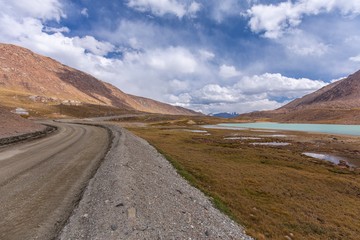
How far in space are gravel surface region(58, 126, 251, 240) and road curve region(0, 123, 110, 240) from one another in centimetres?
114

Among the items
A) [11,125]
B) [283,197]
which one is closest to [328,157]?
[283,197]

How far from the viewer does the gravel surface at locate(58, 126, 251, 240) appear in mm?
11016

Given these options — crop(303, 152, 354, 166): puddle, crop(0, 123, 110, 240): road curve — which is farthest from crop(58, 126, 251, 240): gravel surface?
crop(303, 152, 354, 166): puddle

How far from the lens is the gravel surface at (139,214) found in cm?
1102

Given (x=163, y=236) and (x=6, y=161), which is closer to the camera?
(x=163, y=236)

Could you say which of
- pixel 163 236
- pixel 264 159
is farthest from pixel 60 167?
pixel 264 159

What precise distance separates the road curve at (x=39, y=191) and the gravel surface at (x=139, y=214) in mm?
1137

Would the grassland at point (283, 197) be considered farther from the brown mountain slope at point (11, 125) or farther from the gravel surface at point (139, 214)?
the brown mountain slope at point (11, 125)

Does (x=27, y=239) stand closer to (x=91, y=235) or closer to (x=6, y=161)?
(x=91, y=235)

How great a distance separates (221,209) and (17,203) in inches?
513

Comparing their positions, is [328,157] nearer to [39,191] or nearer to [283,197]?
[283,197]

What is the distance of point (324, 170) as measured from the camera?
4009cm

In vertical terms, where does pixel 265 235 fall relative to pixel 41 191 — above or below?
below

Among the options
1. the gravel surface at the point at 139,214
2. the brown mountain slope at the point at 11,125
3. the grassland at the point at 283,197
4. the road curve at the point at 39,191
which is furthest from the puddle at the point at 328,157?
the brown mountain slope at the point at 11,125
